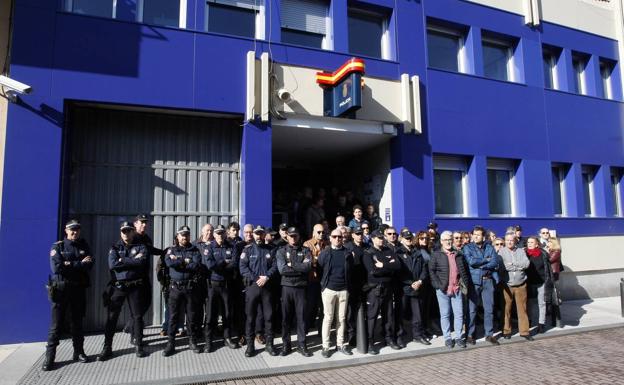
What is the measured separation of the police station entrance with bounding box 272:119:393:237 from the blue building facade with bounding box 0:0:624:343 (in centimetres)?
68

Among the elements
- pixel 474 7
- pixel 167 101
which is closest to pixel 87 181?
pixel 167 101

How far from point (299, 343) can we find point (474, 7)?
35.4ft

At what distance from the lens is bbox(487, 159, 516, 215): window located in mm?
11586

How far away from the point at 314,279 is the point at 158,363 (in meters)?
2.97

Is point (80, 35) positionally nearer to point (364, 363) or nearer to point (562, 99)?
point (364, 363)

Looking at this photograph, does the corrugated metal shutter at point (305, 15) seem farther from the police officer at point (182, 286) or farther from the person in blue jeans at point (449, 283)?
the person in blue jeans at point (449, 283)

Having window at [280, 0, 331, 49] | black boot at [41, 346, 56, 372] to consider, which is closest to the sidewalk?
black boot at [41, 346, 56, 372]

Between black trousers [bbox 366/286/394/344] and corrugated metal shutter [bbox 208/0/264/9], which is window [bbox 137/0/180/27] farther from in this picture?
black trousers [bbox 366/286/394/344]

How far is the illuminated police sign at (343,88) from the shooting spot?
27.1ft

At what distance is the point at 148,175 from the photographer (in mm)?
8594

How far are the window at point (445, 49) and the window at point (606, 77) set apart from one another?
6.37 metres

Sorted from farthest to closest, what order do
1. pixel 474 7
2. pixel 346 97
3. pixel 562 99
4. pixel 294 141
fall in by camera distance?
1. pixel 562 99
2. pixel 474 7
3. pixel 294 141
4. pixel 346 97

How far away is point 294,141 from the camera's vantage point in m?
10.5

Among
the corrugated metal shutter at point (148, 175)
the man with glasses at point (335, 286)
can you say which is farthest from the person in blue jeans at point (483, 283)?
the corrugated metal shutter at point (148, 175)
